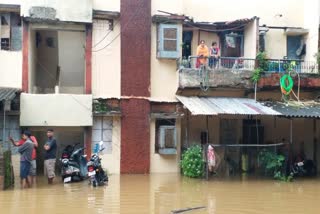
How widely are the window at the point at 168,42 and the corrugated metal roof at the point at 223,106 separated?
1.59m

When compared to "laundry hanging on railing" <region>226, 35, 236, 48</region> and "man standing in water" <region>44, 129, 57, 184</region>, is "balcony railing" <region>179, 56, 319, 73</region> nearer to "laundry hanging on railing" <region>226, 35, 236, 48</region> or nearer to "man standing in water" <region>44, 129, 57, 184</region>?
"laundry hanging on railing" <region>226, 35, 236, 48</region>

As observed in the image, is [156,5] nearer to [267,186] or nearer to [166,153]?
[166,153]

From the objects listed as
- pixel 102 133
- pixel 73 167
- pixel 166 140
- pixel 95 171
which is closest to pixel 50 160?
pixel 73 167

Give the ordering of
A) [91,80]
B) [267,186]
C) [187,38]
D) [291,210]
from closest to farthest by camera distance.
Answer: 1. [291,210]
2. [267,186]
3. [91,80]
4. [187,38]

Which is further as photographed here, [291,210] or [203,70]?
[203,70]

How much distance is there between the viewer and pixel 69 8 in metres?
15.8

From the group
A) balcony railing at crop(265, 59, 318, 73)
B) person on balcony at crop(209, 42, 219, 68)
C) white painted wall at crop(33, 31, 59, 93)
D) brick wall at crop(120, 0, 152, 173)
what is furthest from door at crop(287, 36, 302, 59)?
white painted wall at crop(33, 31, 59, 93)

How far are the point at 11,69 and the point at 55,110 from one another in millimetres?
2017

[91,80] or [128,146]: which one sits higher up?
[91,80]

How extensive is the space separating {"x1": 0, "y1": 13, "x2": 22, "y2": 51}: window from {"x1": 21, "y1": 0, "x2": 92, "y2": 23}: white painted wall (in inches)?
32.1

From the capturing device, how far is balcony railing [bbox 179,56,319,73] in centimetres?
1669

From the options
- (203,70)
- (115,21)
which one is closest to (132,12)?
(115,21)

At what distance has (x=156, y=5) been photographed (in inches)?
659

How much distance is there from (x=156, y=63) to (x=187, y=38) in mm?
2025
